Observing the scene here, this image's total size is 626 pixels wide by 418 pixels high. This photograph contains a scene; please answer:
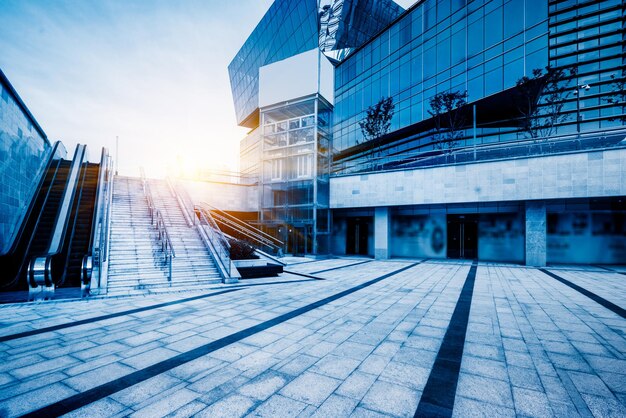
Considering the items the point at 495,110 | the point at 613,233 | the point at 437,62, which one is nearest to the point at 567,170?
the point at 613,233

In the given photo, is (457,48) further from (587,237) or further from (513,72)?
(587,237)

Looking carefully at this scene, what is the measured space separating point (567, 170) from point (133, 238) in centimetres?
2141

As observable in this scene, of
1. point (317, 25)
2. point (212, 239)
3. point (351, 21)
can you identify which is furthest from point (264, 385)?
point (351, 21)

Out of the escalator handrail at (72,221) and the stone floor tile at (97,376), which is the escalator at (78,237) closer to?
the escalator handrail at (72,221)

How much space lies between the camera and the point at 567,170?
1519 centimetres

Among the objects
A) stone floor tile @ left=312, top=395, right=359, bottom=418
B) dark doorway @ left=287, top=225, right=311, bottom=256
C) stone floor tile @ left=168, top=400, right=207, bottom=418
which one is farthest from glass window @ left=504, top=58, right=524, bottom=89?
stone floor tile @ left=168, top=400, right=207, bottom=418

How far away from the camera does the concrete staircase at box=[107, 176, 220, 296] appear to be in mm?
9016

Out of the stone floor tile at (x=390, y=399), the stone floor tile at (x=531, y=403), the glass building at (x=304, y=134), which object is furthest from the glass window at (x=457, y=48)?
the stone floor tile at (x=390, y=399)

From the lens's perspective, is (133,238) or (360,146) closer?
(133,238)

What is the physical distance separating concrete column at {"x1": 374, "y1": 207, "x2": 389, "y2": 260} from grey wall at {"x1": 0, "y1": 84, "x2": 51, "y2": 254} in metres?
19.1

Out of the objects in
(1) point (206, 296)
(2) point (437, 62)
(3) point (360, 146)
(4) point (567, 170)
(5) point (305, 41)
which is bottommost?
(1) point (206, 296)

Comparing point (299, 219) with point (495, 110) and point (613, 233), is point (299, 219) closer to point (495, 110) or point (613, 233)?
point (495, 110)

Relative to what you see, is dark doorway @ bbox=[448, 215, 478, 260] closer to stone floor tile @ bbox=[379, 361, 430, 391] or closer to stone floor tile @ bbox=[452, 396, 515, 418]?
stone floor tile @ bbox=[379, 361, 430, 391]

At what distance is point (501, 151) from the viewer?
1684cm
